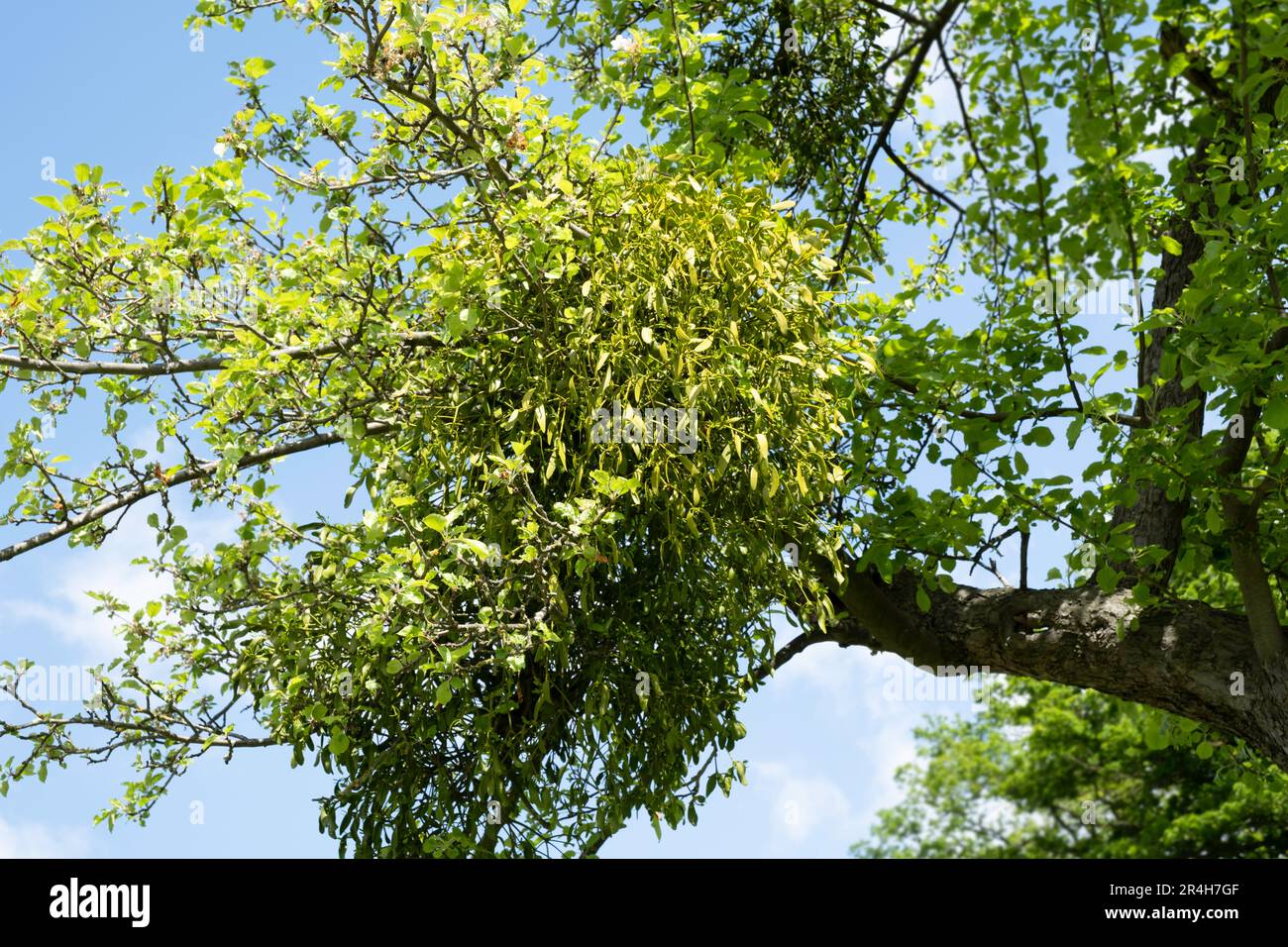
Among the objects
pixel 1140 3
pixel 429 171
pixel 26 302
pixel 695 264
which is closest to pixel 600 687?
pixel 695 264

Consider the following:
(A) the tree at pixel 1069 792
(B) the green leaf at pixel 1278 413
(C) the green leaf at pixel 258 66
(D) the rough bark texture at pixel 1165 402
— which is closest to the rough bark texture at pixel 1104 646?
(D) the rough bark texture at pixel 1165 402

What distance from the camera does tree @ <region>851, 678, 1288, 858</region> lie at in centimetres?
840

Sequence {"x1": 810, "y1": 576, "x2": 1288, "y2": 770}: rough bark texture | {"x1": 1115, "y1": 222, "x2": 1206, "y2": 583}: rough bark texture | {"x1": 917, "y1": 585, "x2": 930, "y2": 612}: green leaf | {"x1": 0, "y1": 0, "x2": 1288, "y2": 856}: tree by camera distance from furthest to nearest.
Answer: {"x1": 1115, "y1": 222, "x2": 1206, "y2": 583}: rough bark texture < {"x1": 917, "y1": 585, "x2": 930, "y2": 612}: green leaf < {"x1": 810, "y1": 576, "x2": 1288, "y2": 770}: rough bark texture < {"x1": 0, "y1": 0, "x2": 1288, "y2": 856}: tree

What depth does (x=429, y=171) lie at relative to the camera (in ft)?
8.96

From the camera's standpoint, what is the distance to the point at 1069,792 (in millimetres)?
9945

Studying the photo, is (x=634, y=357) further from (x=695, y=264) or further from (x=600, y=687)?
(x=600, y=687)

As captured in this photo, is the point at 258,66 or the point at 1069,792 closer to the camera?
the point at 258,66

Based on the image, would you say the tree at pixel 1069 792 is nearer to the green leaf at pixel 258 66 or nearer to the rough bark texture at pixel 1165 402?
the rough bark texture at pixel 1165 402

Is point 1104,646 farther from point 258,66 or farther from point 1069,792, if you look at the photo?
point 1069,792

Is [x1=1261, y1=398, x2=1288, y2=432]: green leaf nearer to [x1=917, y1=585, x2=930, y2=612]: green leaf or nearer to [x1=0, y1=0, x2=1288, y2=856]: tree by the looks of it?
[x1=0, y1=0, x2=1288, y2=856]: tree

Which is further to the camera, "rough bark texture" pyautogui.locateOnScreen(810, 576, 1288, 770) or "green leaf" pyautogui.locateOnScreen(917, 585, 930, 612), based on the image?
"green leaf" pyautogui.locateOnScreen(917, 585, 930, 612)

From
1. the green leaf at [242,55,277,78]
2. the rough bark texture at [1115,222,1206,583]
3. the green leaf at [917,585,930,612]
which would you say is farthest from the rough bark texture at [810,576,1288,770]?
the green leaf at [242,55,277,78]

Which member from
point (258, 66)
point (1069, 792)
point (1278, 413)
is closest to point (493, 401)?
point (258, 66)
